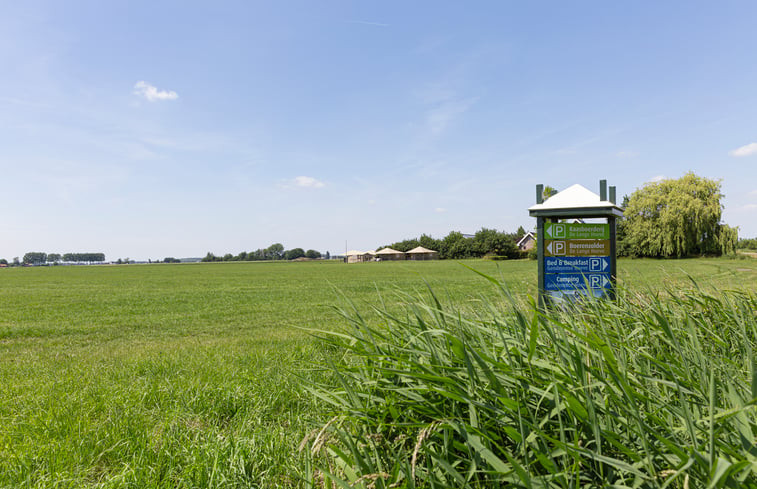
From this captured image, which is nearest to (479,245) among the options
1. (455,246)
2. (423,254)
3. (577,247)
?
(455,246)

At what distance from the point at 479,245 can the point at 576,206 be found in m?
87.8

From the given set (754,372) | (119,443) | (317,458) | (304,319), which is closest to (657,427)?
(754,372)

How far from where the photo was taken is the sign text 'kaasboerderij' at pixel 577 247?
23.3 feet

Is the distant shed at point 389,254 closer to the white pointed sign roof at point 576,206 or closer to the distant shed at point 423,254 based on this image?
the distant shed at point 423,254

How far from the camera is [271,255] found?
189750 millimetres

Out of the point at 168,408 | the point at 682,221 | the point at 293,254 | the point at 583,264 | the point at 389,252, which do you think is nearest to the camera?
the point at 168,408

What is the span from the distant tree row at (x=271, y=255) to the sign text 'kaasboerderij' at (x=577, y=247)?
181 meters

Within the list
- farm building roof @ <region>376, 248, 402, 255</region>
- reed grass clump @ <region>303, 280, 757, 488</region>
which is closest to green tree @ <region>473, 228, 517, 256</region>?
farm building roof @ <region>376, 248, 402, 255</region>

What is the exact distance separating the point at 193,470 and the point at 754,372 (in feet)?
9.42

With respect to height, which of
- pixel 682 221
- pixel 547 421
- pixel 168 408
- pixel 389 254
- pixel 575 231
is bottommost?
pixel 168 408

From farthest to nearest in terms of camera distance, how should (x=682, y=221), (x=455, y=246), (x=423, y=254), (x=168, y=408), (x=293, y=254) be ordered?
(x=293, y=254) < (x=423, y=254) < (x=455, y=246) < (x=682, y=221) < (x=168, y=408)

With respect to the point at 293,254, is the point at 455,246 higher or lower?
higher

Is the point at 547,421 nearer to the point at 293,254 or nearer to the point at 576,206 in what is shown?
the point at 576,206

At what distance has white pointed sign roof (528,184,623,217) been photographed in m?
7.04
